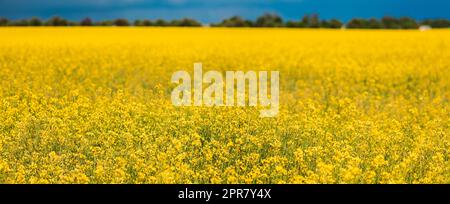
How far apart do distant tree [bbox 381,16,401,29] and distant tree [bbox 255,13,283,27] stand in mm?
11437

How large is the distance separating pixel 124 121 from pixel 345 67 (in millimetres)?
12961

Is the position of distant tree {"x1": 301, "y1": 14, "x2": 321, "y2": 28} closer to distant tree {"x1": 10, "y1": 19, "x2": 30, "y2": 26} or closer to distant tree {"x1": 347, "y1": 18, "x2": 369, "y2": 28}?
distant tree {"x1": 347, "y1": 18, "x2": 369, "y2": 28}

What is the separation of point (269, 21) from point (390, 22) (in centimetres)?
1373

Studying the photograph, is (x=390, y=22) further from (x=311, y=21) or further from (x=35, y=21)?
(x=35, y=21)

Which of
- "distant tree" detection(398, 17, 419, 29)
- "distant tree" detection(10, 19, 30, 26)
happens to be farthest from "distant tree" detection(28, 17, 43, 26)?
"distant tree" detection(398, 17, 419, 29)

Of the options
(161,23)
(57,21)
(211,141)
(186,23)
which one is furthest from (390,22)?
(211,141)

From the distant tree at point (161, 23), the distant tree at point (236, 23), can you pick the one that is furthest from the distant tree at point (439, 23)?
the distant tree at point (161, 23)

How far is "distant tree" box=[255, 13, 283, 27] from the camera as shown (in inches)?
2486

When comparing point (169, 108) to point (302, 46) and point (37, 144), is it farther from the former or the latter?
point (302, 46)

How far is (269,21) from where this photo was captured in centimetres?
6366

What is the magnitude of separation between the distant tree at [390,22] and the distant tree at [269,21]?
1144 cm

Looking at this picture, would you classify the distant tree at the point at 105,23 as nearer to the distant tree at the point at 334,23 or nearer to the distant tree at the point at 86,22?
the distant tree at the point at 86,22

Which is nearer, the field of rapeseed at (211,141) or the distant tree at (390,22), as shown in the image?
the field of rapeseed at (211,141)

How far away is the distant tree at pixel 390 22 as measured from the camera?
64.2 metres
